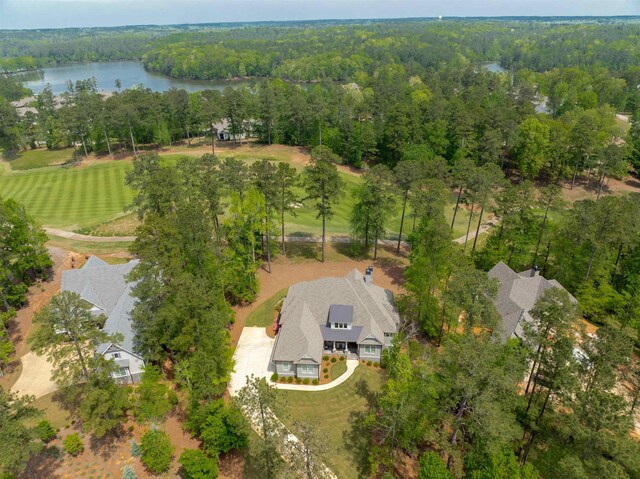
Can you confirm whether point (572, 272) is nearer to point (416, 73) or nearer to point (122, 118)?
point (122, 118)

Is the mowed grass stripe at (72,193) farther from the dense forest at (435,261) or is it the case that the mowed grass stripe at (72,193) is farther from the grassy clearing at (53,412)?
the grassy clearing at (53,412)

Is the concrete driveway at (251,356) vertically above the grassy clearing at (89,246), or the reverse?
the grassy clearing at (89,246)

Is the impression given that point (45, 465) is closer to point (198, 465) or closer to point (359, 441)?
point (198, 465)

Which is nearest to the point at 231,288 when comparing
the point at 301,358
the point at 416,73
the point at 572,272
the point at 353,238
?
the point at 301,358

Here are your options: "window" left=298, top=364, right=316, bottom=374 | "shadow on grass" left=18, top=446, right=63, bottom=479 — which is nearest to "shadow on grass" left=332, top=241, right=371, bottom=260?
"window" left=298, top=364, right=316, bottom=374

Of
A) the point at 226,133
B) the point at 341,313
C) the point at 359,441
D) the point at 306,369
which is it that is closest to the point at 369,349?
the point at 341,313

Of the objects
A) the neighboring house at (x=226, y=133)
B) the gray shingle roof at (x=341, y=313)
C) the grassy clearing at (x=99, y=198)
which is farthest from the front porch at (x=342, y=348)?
the neighboring house at (x=226, y=133)
